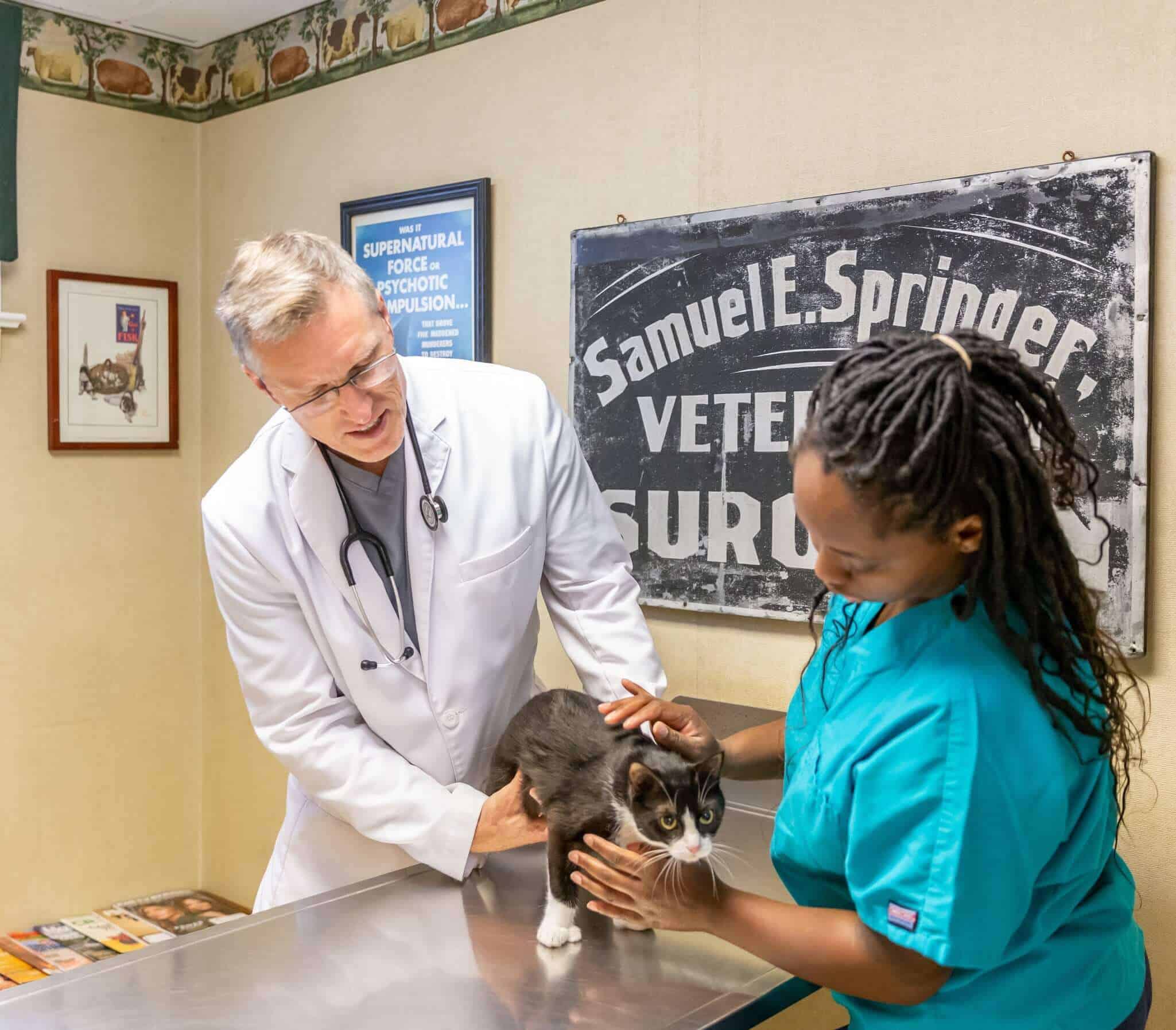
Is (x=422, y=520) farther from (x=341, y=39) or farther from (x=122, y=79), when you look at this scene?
(x=122, y=79)

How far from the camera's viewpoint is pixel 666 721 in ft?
4.91

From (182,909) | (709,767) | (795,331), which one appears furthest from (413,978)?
(182,909)

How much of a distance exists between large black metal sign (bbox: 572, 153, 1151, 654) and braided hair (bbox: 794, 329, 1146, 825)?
3.10 ft

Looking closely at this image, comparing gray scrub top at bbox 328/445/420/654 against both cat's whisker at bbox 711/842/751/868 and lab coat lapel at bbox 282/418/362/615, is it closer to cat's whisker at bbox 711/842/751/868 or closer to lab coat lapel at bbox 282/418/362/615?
lab coat lapel at bbox 282/418/362/615

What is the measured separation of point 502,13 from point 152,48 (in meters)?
1.48

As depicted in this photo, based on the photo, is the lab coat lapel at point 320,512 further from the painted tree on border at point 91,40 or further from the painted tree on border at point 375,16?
the painted tree on border at point 91,40

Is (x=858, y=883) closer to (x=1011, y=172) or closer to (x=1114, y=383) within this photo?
(x=1114, y=383)

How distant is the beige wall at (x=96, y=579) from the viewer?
11.2ft

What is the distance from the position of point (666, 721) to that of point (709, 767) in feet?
0.53

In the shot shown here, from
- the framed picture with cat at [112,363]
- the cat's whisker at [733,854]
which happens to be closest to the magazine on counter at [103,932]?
the framed picture with cat at [112,363]

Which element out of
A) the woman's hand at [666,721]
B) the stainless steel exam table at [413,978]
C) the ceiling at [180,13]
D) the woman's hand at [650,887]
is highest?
the ceiling at [180,13]

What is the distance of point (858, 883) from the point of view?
1.02m

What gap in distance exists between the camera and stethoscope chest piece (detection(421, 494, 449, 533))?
5.76 ft

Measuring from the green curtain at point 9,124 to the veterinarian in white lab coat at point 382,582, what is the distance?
6.71 ft
